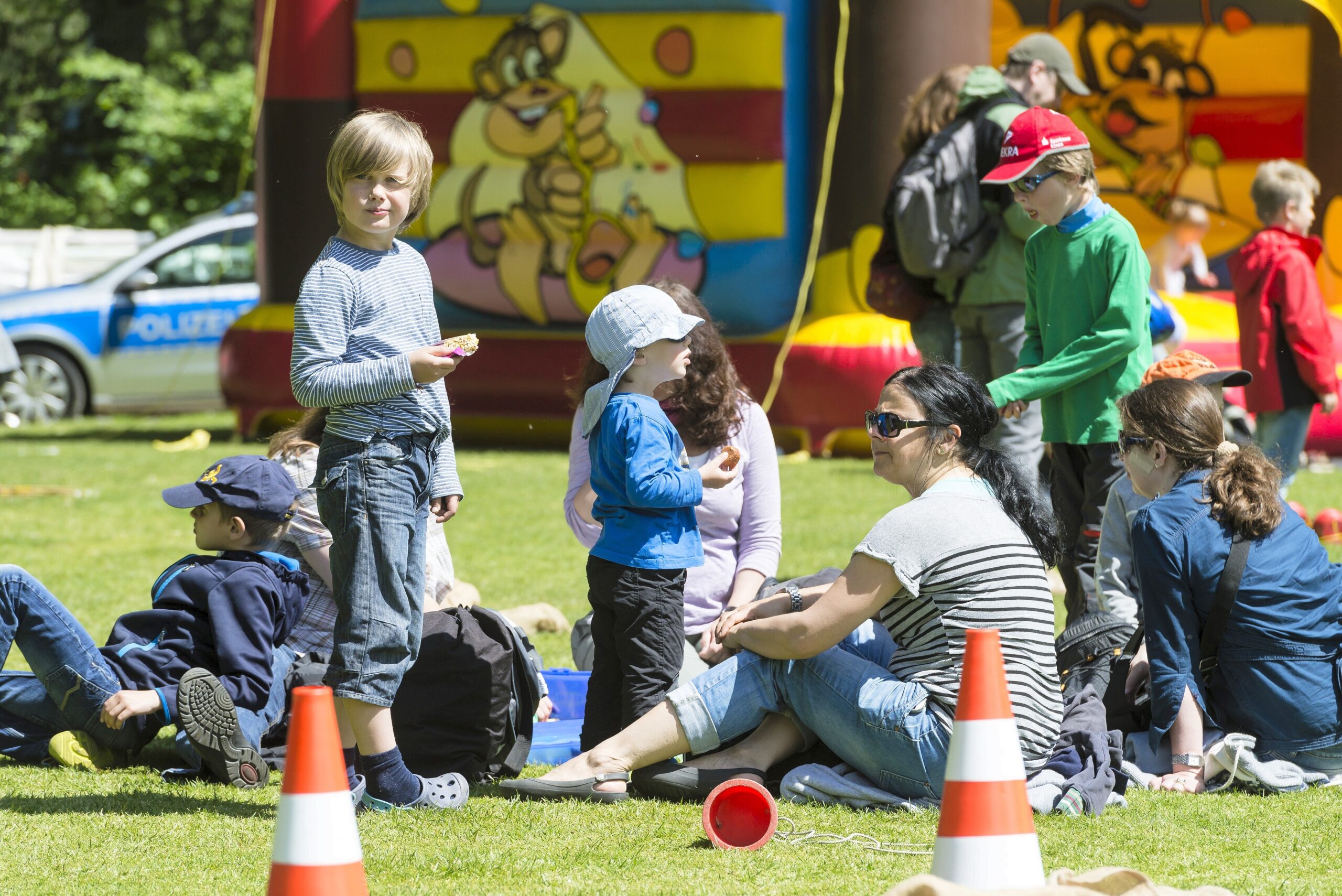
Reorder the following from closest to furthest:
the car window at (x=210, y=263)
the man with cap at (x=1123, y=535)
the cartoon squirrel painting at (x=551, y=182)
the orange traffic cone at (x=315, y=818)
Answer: the orange traffic cone at (x=315, y=818), the man with cap at (x=1123, y=535), the cartoon squirrel painting at (x=551, y=182), the car window at (x=210, y=263)

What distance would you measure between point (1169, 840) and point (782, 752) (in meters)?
0.90

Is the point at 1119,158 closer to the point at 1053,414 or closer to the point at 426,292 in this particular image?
the point at 1053,414

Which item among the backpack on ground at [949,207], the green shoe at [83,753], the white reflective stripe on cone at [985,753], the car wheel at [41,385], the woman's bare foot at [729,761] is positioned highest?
the backpack on ground at [949,207]

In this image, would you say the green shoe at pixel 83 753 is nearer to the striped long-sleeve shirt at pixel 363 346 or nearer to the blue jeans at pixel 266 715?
the blue jeans at pixel 266 715

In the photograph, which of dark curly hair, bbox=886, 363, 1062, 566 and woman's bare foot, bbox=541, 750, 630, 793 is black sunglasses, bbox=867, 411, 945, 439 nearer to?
dark curly hair, bbox=886, 363, 1062, 566

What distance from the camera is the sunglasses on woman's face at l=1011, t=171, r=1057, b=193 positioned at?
4906mm

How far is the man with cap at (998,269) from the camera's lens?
6164 mm

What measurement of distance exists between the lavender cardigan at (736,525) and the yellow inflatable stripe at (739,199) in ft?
20.6

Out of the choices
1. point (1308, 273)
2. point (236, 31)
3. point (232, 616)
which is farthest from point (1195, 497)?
point (236, 31)

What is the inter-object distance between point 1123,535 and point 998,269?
5.62ft

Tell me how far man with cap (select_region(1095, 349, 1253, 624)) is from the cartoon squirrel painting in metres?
6.70

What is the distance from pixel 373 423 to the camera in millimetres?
3668

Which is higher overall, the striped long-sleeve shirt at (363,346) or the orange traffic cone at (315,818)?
the striped long-sleeve shirt at (363,346)

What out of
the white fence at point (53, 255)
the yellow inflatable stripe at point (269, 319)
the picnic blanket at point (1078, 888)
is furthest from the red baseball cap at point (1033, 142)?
the white fence at point (53, 255)
